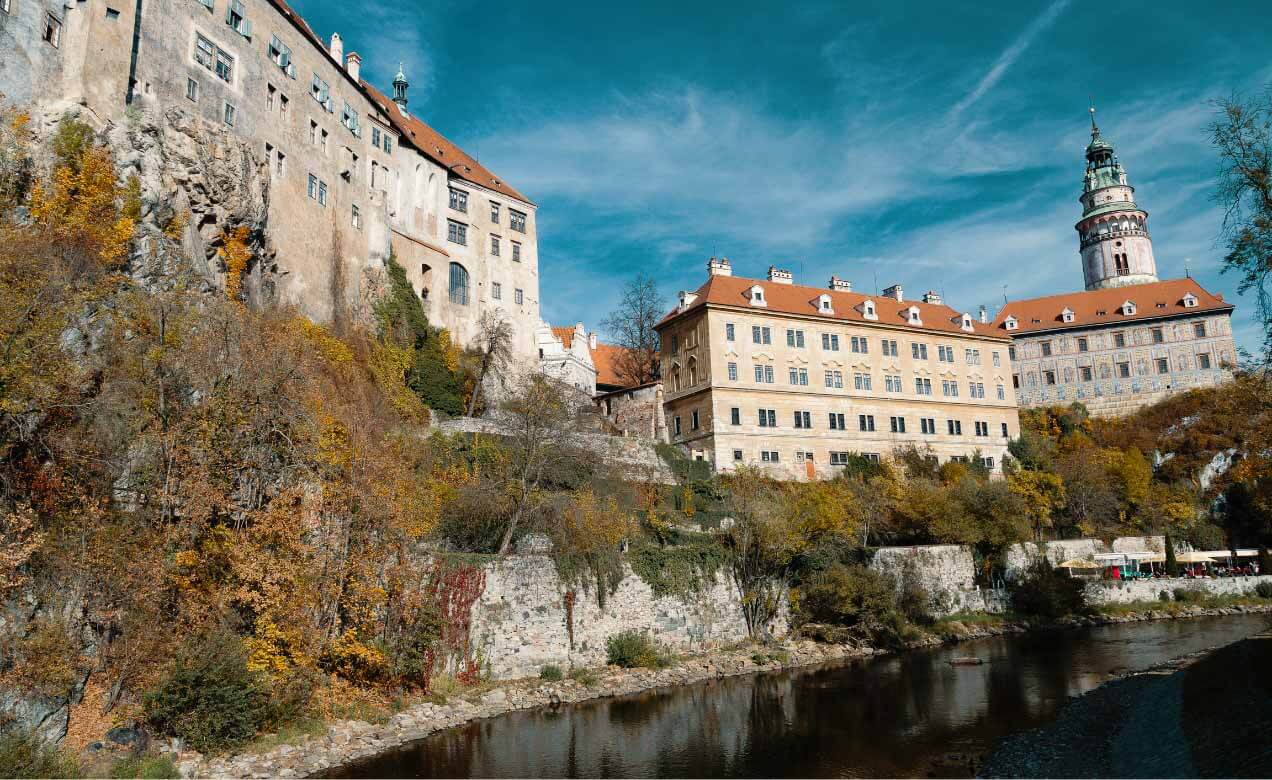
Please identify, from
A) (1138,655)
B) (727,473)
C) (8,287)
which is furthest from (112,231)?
(1138,655)

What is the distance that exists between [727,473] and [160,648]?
26233mm

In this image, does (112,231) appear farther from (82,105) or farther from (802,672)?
(802,672)

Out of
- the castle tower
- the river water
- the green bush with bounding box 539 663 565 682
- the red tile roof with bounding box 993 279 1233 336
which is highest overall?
the castle tower

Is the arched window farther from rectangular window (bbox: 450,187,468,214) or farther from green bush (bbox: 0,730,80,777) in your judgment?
green bush (bbox: 0,730,80,777)

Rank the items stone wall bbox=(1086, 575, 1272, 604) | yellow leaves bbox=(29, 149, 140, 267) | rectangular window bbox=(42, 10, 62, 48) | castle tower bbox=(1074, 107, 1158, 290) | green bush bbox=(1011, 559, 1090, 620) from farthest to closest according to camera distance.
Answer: castle tower bbox=(1074, 107, 1158, 290) → stone wall bbox=(1086, 575, 1272, 604) → green bush bbox=(1011, 559, 1090, 620) → rectangular window bbox=(42, 10, 62, 48) → yellow leaves bbox=(29, 149, 140, 267)

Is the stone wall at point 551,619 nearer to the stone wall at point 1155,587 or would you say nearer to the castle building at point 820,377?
the castle building at point 820,377

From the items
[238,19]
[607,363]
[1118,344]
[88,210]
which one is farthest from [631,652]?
[1118,344]

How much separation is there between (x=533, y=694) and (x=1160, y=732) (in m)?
14.1

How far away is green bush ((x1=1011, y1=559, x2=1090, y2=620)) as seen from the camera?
34.3 meters

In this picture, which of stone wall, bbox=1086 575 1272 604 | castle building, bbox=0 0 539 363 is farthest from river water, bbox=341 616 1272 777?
castle building, bbox=0 0 539 363

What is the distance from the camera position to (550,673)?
74.4ft

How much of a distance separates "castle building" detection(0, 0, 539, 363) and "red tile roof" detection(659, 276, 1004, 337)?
9715mm

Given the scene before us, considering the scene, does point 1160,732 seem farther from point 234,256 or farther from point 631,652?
point 234,256

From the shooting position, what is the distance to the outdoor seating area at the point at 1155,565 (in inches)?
1491
